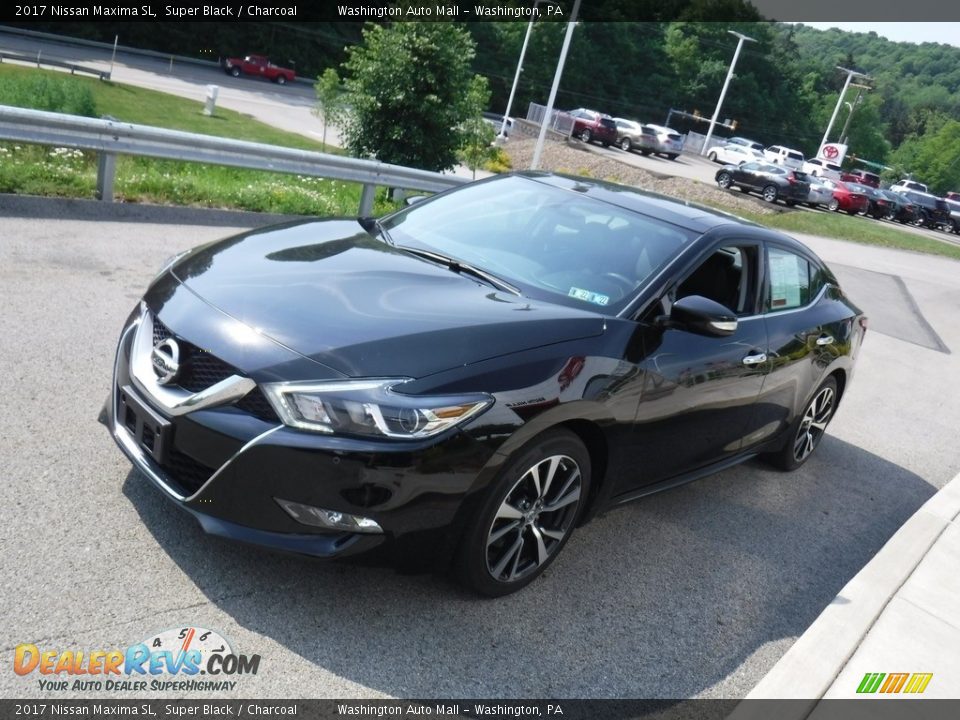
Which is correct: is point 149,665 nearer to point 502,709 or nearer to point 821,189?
point 502,709

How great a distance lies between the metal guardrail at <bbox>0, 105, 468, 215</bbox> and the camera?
833 cm

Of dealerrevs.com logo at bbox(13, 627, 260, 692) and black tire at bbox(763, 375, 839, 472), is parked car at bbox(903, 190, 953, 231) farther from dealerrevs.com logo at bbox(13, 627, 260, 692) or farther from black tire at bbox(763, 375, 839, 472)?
dealerrevs.com logo at bbox(13, 627, 260, 692)

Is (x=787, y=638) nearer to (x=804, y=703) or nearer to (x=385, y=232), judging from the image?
(x=804, y=703)

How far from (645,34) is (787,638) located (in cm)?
9589

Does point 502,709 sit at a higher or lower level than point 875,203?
higher

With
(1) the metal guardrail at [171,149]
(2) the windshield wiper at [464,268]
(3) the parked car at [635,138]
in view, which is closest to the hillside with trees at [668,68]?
(3) the parked car at [635,138]

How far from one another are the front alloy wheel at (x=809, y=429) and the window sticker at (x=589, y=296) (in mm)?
2417

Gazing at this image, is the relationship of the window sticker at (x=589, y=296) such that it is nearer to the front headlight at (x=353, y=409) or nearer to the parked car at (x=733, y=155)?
the front headlight at (x=353, y=409)

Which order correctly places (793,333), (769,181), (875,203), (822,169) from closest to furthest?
(793,333)
(769,181)
(875,203)
(822,169)

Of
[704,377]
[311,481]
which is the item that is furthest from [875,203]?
[311,481]

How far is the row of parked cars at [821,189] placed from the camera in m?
39.1

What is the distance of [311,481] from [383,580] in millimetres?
790

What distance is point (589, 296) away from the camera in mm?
4160

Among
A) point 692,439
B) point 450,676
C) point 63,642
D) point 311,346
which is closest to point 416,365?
point 311,346
